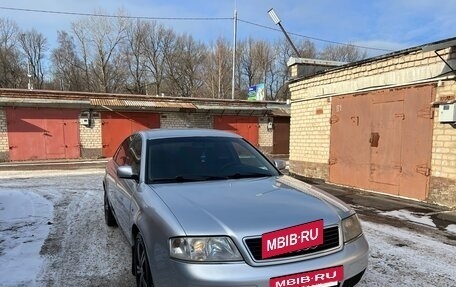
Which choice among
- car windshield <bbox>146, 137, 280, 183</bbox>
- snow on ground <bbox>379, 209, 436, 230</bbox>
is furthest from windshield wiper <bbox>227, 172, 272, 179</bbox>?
snow on ground <bbox>379, 209, 436, 230</bbox>

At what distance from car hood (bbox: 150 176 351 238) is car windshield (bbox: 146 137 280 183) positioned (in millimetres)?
191

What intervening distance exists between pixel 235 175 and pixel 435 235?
3468mm

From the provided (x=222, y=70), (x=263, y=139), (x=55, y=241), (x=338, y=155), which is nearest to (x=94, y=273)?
(x=55, y=241)

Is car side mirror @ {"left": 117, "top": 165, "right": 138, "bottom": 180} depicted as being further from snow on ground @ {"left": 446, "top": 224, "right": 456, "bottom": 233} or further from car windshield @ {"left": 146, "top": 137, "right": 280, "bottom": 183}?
snow on ground @ {"left": 446, "top": 224, "right": 456, "bottom": 233}

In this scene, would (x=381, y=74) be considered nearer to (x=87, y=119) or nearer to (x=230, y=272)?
(x=230, y=272)

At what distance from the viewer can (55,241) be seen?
16.4ft

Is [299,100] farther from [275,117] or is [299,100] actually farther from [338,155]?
[275,117]

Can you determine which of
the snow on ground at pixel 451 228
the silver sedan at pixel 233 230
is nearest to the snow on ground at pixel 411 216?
the snow on ground at pixel 451 228

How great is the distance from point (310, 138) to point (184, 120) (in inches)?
451

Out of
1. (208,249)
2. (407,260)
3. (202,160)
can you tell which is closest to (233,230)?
(208,249)

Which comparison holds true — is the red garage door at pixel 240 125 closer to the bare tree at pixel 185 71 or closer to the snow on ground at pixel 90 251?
the snow on ground at pixel 90 251

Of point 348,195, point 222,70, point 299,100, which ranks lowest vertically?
point 348,195

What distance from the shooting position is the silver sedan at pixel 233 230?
2379mm

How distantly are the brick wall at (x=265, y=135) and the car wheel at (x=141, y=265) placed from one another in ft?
68.2
